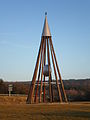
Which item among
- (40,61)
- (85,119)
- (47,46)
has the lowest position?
(85,119)

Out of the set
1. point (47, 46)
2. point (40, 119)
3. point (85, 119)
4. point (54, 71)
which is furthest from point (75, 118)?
point (47, 46)

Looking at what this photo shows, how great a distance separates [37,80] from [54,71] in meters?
1.93

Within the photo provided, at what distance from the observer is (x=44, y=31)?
21.2 m

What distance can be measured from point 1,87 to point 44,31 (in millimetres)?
24033

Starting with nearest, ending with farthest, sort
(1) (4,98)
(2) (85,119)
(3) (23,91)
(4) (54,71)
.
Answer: (2) (85,119) → (4) (54,71) → (1) (4,98) → (3) (23,91)

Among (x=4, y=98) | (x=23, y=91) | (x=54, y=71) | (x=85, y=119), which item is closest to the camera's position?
(x=85, y=119)

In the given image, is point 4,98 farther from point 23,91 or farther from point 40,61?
point 23,91

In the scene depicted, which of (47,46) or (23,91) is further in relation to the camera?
(23,91)

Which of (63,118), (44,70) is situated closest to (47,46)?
(44,70)

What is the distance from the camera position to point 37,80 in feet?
69.5

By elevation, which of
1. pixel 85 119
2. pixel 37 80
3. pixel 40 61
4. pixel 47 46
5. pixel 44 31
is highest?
pixel 44 31

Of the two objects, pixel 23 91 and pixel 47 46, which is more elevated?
pixel 47 46

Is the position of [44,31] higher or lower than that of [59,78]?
higher

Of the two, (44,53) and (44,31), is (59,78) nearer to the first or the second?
(44,53)
